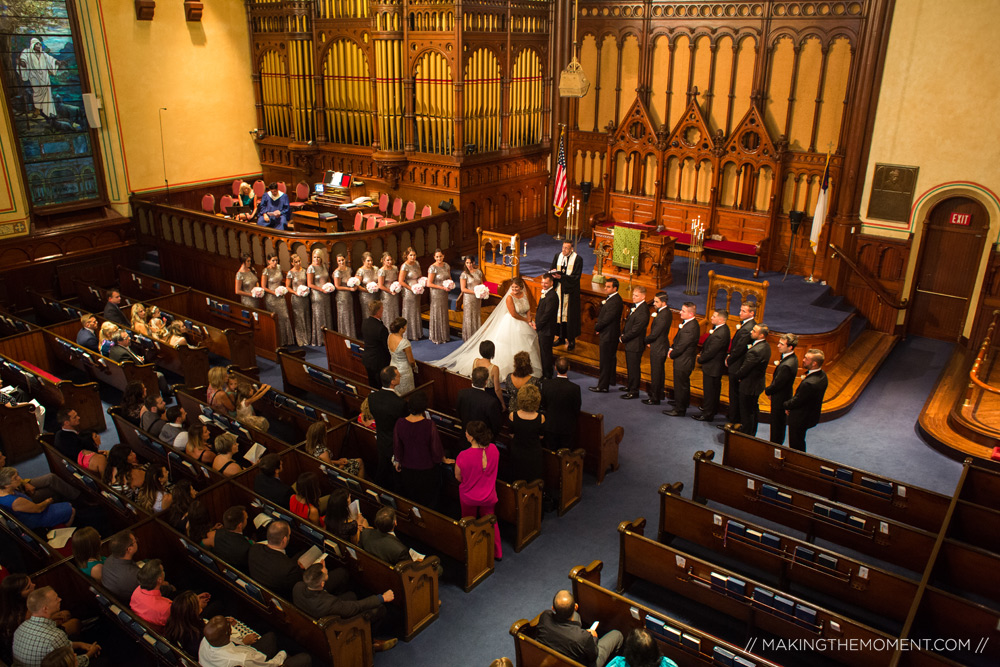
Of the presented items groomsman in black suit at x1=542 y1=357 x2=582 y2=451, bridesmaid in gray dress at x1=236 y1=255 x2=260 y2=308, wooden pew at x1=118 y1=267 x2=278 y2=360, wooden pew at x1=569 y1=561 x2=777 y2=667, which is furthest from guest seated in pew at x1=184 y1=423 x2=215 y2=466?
bridesmaid in gray dress at x1=236 y1=255 x2=260 y2=308

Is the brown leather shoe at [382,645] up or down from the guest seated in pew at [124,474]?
down

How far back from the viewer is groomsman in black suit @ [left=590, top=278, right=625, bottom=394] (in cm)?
852

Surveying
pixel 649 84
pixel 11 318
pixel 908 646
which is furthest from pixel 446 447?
pixel 649 84

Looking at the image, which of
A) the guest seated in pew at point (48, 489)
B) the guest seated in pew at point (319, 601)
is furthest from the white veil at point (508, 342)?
the guest seated in pew at point (319, 601)

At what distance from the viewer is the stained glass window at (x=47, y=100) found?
1136cm

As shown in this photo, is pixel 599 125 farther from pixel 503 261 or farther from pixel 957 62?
pixel 957 62

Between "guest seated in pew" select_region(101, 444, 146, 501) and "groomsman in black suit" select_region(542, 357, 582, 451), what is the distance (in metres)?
3.45

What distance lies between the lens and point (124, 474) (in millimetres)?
5906

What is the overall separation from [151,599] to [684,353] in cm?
569

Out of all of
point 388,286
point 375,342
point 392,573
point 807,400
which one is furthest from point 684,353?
point 392,573

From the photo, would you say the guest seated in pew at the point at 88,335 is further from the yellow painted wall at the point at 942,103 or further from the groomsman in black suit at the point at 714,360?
the yellow painted wall at the point at 942,103

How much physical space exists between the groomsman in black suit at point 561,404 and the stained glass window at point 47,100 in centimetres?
1013

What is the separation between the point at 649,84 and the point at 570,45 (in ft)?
5.89

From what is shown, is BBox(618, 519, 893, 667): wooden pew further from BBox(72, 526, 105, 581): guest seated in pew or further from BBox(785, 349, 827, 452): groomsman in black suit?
BBox(72, 526, 105, 581): guest seated in pew
